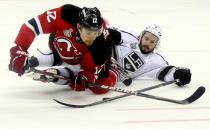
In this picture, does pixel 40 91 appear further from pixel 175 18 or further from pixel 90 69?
pixel 175 18

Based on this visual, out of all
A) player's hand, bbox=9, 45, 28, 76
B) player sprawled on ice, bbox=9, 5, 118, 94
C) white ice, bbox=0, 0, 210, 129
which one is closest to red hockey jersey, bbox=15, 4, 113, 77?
player sprawled on ice, bbox=9, 5, 118, 94

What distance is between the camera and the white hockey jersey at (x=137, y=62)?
13.3 feet

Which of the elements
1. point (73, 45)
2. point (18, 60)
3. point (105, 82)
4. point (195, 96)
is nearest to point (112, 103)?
point (105, 82)

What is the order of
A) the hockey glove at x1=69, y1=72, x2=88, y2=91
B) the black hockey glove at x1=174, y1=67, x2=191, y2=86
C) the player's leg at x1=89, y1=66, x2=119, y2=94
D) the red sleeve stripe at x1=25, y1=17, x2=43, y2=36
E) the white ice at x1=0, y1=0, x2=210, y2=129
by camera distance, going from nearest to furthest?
the white ice at x1=0, y1=0, x2=210, y2=129, the red sleeve stripe at x1=25, y1=17, x2=43, y2=36, the hockey glove at x1=69, y1=72, x2=88, y2=91, the player's leg at x1=89, y1=66, x2=119, y2=94, the black hockey glove at x1=174, y1=67, x2=191, y2=86

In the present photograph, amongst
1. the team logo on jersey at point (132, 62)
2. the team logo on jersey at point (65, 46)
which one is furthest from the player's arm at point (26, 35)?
the team logo on jersey at point (132, 62)

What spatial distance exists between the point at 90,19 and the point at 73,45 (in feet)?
1.26

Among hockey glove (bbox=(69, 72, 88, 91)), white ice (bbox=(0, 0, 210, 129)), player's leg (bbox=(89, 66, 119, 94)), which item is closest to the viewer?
white ice (bbox=(0, 0, 210, 129))

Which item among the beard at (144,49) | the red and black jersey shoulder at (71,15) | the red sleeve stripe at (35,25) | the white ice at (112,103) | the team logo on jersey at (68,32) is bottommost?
the white ice at (112,103)

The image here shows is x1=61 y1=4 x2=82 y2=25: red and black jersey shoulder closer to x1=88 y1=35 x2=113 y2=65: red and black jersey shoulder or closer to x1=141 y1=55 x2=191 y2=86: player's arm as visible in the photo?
x1=88 y1=35 x2=113 y2=65: red and black jersey shoulder

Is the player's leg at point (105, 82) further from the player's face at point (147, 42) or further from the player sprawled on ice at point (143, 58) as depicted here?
the player's face at point (147, 42)

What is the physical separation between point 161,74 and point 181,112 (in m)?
0.87

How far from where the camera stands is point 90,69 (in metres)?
3.55

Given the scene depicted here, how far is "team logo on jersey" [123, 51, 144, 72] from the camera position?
13.2 feet

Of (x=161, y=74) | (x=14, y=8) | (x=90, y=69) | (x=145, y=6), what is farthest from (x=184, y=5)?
(x=90, y=69)
